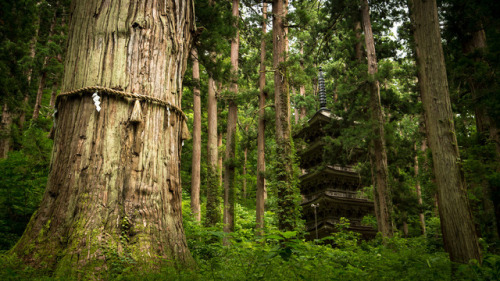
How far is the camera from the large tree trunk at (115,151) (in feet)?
10.6

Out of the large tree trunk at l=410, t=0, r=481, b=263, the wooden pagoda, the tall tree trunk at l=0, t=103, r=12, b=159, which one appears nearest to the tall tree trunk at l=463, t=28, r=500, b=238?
the large tree trunk at l=410, t=0, r=481, b=263

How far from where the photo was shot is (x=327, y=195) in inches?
832

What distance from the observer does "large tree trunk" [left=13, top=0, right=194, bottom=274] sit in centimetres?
322

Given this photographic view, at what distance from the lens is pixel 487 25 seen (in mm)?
8539

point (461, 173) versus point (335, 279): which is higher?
point (461, 173)

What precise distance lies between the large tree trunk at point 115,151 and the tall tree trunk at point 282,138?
6.20 meters

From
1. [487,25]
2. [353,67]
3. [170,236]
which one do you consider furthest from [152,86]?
[353,67]

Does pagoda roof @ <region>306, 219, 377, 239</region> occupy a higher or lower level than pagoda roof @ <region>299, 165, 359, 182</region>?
lower

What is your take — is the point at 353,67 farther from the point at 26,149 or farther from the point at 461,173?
the point at 26,149

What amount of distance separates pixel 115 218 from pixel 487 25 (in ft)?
31.8

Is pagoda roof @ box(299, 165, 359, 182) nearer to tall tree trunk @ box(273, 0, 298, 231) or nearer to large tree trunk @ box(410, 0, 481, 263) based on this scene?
tall tree trunk @ box(273, 0, 298, 231)

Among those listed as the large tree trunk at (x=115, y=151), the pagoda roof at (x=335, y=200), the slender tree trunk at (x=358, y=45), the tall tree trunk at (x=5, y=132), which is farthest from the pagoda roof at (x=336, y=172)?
the large tree trunk at (x=115, y=151)

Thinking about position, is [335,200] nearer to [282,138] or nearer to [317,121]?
[317,121]

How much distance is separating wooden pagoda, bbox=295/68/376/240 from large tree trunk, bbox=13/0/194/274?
1744cm
